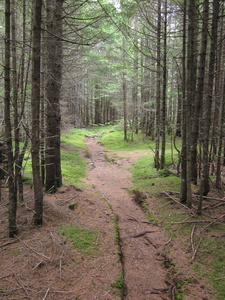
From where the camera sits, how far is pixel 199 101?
A: 6074 mm

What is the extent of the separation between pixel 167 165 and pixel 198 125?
398 cm

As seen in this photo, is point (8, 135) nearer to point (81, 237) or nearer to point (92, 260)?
point (81, 237)

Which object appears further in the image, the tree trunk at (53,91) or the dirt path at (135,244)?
the tree trunk at (53,91)

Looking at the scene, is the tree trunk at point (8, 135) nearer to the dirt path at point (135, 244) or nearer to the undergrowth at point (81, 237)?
the undergrowth at point (81, 237)

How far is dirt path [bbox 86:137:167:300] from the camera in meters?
3.42

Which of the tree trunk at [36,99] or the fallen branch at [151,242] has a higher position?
the tree trunk at [36,99]

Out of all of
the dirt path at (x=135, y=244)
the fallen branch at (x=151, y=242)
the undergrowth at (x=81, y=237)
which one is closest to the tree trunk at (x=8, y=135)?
the undergrowth at (x=81, y=237)

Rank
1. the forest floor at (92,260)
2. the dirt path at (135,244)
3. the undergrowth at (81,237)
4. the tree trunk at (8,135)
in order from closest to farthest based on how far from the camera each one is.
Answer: the forest floor at (92,260) < the dirt path at (135,244) < the tree trunk at (8,135) < the undergrowth at (81,237)

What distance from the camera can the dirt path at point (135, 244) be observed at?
3422 millimetres

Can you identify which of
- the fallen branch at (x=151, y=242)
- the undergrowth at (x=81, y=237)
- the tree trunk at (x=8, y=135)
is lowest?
the fallen branch at (x=151, y=242)

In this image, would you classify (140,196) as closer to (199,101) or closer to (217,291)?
(199,101)

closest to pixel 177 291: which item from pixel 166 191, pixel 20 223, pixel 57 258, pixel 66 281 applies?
pixel 66 281

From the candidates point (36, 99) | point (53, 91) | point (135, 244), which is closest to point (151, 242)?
point (135, 244)

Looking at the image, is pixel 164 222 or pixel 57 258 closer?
pixel 57 258
